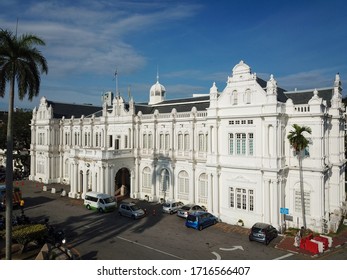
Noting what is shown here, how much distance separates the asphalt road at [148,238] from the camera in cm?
2134

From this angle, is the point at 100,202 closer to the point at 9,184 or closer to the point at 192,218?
the point at 192,218

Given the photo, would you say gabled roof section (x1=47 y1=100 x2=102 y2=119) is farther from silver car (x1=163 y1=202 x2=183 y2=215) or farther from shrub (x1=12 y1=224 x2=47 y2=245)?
shrub (x1=12 y1=224 x2=47 y2=245)

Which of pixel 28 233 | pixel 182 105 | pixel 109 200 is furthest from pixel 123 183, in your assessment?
pixel 28 233

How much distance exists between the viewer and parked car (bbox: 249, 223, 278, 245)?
2344cm

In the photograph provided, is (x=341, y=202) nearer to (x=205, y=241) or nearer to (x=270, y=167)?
(x=270, y=167)

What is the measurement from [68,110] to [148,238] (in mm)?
37264

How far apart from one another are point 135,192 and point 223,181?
14717 mm

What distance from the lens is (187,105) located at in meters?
39.8

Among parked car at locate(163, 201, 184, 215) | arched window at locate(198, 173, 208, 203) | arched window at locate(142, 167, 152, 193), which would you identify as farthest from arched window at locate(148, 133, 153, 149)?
parked car at locate(163, 201, 184, 215)

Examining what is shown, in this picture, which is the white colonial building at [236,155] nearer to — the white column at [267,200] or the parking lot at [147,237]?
the white column at [267,200]

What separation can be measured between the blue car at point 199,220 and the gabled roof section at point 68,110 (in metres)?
34.9

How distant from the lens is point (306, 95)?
30.5 meters

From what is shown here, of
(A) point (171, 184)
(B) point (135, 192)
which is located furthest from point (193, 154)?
(B) point (135, 192)

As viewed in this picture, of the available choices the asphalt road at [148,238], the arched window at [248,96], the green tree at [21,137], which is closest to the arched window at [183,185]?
the asphalt road at [148,238]
